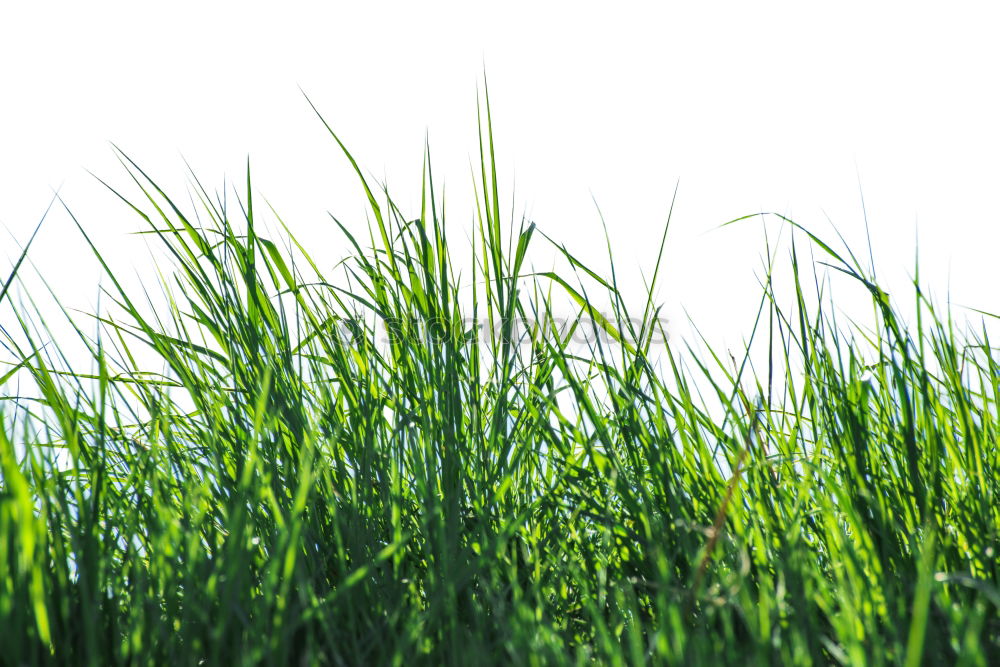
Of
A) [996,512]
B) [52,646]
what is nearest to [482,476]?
[52,646]

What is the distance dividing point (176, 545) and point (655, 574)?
1.81 feet

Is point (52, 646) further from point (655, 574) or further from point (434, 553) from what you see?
point (655, 574)

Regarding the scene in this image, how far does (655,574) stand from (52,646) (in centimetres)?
64

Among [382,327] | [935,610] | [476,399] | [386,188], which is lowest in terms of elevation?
[935,610]

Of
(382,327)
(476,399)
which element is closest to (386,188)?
(382,327)

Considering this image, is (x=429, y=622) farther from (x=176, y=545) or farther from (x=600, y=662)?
(x=176, y=545)

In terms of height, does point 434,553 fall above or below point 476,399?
below

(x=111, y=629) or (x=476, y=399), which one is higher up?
(x=476, y=399)

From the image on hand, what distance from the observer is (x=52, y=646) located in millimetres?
717

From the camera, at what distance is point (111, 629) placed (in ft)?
2.42

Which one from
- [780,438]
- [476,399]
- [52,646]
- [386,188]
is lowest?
[52,646]

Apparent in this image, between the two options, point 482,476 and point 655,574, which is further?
point 482,476

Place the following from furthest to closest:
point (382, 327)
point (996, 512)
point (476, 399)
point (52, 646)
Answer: point (382, 327), point (476, 399), point (996, 512), point (52, 646)

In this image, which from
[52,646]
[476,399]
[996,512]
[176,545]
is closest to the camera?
[52,646]
